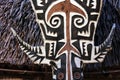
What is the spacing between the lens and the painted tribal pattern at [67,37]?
27.3 ft

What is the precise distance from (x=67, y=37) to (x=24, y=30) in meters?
1.84

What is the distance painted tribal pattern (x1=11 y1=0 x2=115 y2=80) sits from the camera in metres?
8.32

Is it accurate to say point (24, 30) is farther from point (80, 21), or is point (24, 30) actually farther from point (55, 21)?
point (80, 21)

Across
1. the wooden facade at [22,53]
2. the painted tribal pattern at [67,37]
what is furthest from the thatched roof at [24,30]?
the painted tribal pattern at [67,37]

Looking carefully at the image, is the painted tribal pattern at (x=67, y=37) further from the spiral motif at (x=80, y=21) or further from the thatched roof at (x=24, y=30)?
the thatched roof at (x=24, y=30)

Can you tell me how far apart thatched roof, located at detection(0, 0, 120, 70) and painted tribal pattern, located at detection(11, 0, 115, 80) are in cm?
121

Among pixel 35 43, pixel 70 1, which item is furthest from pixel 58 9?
pixel 35 43

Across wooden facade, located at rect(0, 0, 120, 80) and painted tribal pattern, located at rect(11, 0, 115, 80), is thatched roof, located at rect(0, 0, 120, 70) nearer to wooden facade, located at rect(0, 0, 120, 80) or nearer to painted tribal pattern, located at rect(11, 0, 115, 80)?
wooden facade, located at rect(0, 0, 120, 80)

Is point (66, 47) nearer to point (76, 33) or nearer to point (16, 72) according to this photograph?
point (76, 33)

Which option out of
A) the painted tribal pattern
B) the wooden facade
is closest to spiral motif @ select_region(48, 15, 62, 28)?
the painted tribal pattern

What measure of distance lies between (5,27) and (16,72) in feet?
3.29

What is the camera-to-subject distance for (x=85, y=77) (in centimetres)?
977

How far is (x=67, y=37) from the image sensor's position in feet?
27.7

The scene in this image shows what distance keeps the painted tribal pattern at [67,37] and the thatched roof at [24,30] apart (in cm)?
121
